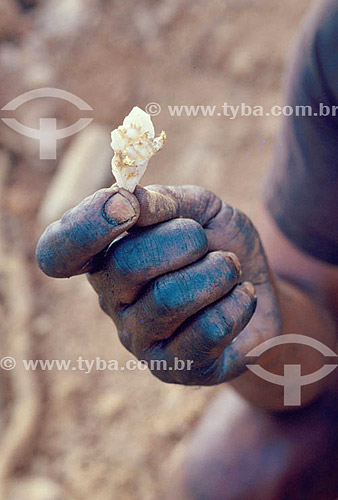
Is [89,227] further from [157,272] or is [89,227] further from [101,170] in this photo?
[101,170]

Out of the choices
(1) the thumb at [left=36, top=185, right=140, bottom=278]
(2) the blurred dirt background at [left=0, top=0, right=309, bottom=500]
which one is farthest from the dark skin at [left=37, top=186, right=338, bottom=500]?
(2) the blurred dirt background at [left=0, top=0, right=309, bottom=500]

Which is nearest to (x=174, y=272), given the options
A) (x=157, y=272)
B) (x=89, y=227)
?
(x=157, y=272)

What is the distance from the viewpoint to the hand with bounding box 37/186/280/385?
592 millimetres

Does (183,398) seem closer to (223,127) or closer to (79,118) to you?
(223,127)

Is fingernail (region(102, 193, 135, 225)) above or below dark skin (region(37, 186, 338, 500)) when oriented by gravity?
above

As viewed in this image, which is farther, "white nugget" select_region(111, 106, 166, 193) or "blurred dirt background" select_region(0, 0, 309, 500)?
"blurred dirt background" select_region(0, 0, 309, 500)

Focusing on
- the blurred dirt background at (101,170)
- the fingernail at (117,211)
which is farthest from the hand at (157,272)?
the blurred dirt background at (101,170)

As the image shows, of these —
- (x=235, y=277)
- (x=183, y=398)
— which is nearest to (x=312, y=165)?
(x=235, y=277)

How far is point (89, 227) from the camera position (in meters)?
0.58

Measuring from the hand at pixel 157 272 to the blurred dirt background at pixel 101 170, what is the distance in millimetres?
850

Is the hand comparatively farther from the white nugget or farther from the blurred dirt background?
the blurred dirt background

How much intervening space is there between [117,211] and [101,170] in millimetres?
1511

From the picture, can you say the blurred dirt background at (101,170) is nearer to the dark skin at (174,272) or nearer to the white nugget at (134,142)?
the dark skin at (174,272)

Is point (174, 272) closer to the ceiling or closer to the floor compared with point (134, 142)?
closer to the floor
